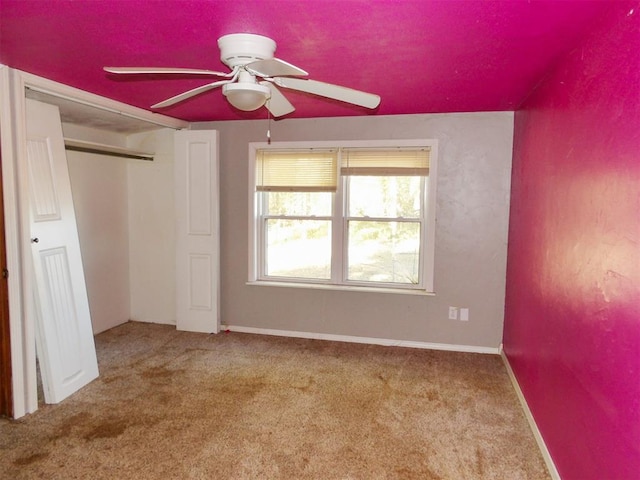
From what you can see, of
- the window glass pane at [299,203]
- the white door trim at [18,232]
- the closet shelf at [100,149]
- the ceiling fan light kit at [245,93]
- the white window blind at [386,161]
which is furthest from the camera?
the window glass pane at [299,203]

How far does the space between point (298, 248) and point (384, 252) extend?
35.3 inches

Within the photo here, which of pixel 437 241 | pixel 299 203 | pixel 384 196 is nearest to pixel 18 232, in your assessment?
pixel 299 203

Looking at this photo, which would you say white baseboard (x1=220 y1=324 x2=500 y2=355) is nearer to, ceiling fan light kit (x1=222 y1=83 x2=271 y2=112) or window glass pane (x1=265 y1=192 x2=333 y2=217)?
window glass pane (x1=265 y1=192 x2=333 y2=217)

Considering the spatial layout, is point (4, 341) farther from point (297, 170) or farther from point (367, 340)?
point (367, 340)

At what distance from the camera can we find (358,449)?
250 cm

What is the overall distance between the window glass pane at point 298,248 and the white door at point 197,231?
0.59 meters

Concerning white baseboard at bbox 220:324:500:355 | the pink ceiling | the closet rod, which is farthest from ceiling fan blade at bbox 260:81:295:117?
white baseboard at bbox 220:324:500:355

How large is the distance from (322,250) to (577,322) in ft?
8.92

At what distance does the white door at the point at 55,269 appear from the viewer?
2.97 meters

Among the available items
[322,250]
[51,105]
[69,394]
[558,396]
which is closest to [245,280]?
[322,250]

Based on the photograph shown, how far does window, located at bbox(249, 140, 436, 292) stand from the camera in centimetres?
415

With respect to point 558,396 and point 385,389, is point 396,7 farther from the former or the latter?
point 385,389

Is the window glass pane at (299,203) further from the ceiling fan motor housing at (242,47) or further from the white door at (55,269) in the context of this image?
the ceiling fan motor housing at (242,47)

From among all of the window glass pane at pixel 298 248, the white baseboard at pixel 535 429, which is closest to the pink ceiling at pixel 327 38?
the window glass pane at pixel 298 248
